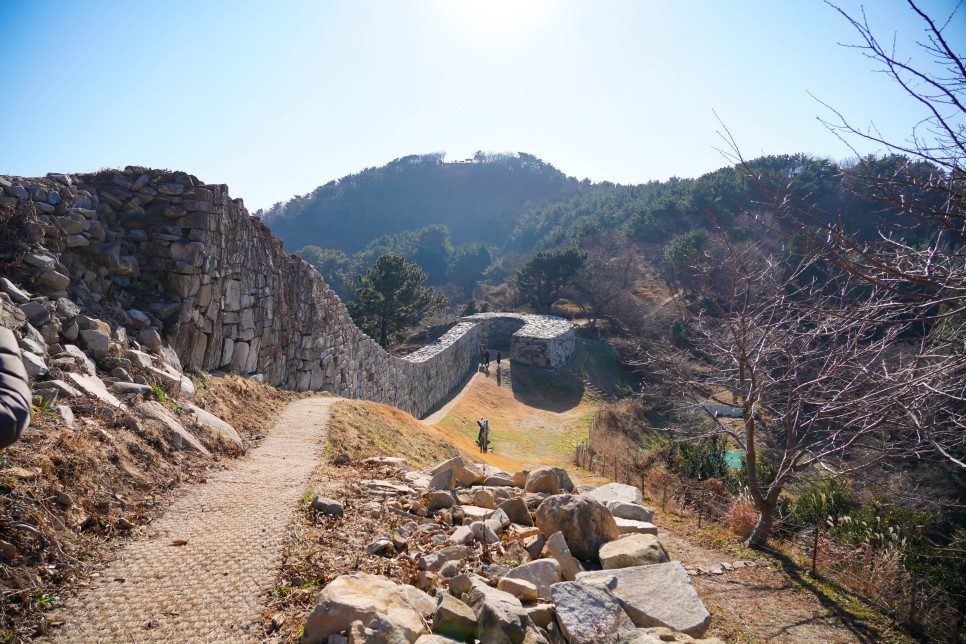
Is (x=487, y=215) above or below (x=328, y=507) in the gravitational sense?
above

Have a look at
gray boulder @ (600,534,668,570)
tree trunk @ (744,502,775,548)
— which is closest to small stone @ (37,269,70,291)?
gray boulder @ (600,534,668,570)

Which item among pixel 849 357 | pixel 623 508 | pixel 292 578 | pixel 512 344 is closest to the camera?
pixel 292 578

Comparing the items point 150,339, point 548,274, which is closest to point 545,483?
point 150,339

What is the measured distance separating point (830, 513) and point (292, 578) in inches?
346

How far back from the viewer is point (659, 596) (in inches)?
137

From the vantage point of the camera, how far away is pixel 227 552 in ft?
12.0

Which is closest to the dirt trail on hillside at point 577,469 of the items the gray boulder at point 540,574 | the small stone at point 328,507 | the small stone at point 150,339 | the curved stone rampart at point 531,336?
the curved stone rampart at point 531,336

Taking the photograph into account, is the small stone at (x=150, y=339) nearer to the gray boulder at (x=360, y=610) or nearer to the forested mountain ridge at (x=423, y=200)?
the gray boulder at (x=360, y=610)

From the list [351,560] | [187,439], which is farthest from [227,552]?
[187,439]

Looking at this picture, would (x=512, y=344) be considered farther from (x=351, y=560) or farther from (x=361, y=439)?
(x=351, y=560)

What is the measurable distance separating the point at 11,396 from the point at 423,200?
93751mm

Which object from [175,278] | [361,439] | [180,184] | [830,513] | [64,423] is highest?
[180,184]

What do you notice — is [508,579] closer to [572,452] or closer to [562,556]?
[562,556]

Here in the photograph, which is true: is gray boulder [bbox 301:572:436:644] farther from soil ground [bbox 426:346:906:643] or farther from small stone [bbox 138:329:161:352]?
small stone [bbox 138:329:161:352]
